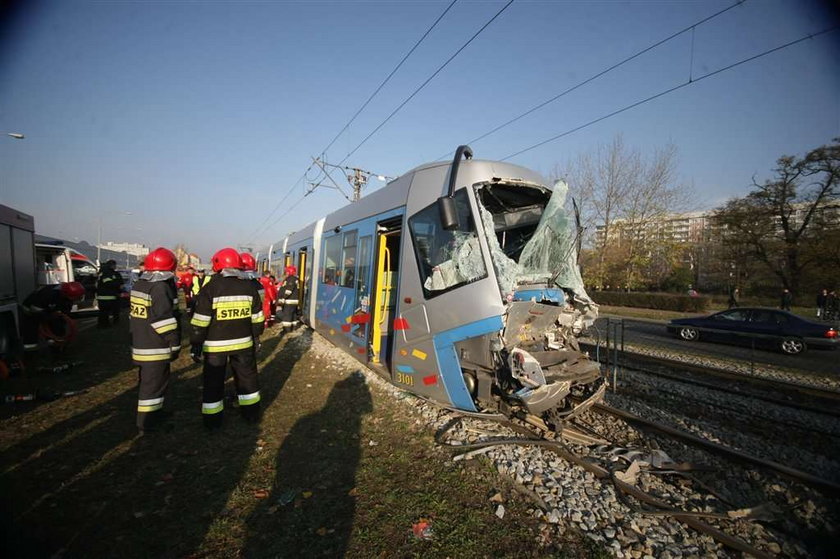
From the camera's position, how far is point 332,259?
8734 mm

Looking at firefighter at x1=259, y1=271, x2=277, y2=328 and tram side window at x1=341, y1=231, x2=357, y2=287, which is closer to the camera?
tram side window at x1=341, y1=231, x2=357, y2=287

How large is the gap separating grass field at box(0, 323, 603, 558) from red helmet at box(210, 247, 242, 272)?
2068 mm

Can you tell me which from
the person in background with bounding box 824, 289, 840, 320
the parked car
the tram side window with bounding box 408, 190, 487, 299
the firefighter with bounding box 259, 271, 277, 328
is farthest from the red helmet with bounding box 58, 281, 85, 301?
the person in background with bounding box 824, 289, 840, 320

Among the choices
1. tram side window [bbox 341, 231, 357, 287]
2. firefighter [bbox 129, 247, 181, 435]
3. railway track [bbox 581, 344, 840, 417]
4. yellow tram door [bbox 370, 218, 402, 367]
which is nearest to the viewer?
firefighter [bbox 129, 247, 181, 435]

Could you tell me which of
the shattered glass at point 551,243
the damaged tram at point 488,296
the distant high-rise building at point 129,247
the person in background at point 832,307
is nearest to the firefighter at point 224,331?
the damaged tram at point 488,296

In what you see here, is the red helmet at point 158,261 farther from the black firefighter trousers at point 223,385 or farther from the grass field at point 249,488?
the grass field at point 249,488

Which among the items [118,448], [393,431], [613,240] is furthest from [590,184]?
[118,448]

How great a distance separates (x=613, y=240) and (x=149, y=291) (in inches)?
1119

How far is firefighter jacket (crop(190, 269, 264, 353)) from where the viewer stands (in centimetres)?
432

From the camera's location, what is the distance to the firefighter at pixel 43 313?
700cm

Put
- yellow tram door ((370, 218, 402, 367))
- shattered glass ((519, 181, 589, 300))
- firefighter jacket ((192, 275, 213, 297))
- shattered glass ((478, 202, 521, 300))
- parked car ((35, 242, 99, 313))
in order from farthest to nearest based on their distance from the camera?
firefighter jacket ((192, 275, 213, 297))
parked car ((35, 242, 99, 313))
yellow tram door ((370, 218, 402, 367))
shattered glass ((519, 181, 589, 300))
shattered glass ((478, 202, 521, 300))

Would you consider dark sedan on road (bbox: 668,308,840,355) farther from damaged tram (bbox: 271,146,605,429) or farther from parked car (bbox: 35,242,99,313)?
parked car (bbox: 35,242,99,313)

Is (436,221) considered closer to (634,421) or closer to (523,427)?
(523,427)

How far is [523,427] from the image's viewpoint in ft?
15.1
